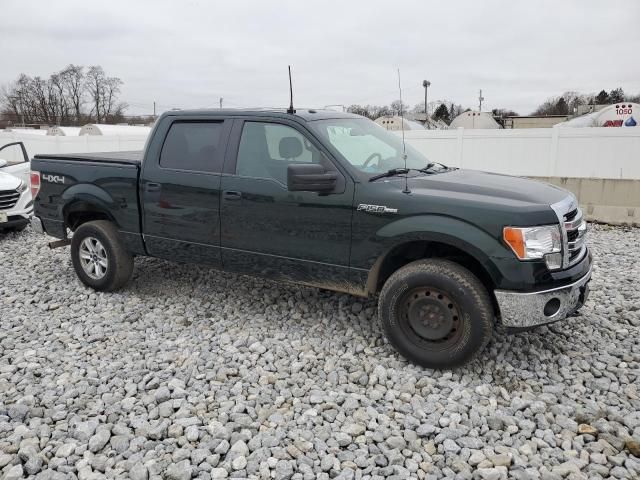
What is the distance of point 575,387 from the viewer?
145 inches

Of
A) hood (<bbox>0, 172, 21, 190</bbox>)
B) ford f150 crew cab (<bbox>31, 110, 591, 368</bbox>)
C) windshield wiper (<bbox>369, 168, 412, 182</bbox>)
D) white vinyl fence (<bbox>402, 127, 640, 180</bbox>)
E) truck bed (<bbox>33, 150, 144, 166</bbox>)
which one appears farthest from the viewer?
white vinyl fence (<bbox>402, 127, 640, 180</bbox>)

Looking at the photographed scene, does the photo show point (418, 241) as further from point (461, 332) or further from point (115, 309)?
point (115, 309)

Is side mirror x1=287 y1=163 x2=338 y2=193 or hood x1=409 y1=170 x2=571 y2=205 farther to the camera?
side mirror x1=287 y1=163 x2=338 y2=193

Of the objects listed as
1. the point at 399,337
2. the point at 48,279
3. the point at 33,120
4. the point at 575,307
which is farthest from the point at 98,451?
the point at 33,120

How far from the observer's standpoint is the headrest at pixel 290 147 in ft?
14.2

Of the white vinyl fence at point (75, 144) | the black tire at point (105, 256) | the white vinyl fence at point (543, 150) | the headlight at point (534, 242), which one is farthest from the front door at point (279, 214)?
the white vinyl fence at point (75, 144)

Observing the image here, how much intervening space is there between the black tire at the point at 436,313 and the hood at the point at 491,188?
54 centimetres

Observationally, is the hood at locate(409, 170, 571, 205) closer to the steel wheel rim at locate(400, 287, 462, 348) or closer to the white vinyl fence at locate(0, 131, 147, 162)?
the steel wheel rim at locate(400, 287, 462, 348)

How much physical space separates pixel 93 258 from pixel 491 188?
13.4ft

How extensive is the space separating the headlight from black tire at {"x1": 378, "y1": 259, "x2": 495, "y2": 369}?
38cm

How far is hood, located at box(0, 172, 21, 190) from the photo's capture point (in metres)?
8.16

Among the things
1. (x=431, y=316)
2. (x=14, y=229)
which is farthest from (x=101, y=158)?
(x=14, y=229)

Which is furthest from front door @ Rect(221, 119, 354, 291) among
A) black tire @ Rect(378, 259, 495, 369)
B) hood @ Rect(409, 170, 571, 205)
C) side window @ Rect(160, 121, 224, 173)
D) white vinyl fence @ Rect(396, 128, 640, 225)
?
white vinyl fence @ Rect(396, 128, 640, 225)

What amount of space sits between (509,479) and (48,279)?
540cm
